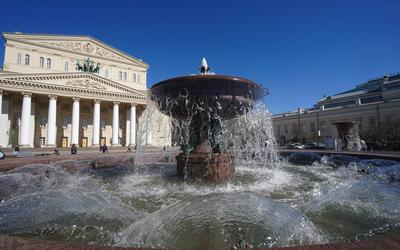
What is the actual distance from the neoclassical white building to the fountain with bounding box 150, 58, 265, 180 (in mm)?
23438

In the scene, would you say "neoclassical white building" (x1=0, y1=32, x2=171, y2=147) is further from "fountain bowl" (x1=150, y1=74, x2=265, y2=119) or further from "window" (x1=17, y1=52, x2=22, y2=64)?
"fountain bowl" (x1=150, y1=74, x2=265, y2=119)

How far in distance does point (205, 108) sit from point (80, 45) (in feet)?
149

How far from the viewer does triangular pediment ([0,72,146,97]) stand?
32716 millimetres

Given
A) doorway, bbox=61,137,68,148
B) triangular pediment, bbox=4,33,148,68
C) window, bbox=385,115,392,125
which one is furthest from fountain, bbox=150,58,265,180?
triangular pediment, bbox=4,33,148,68

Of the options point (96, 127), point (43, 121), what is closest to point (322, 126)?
point (96, 127)

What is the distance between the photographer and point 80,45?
43.2 metres

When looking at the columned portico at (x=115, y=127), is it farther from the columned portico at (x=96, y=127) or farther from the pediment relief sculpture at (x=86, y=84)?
the pediment relief sculpture at (x=86, y=84)

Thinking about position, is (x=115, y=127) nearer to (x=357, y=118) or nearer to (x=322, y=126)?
(x=322, y=126)

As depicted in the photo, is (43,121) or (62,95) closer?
(62,95)

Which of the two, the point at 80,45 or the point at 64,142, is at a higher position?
the point at 80,45

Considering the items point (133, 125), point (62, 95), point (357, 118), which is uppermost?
point (62, 95)

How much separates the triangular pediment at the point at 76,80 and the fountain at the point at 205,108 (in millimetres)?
34554

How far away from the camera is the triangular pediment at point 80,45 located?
3834 cm

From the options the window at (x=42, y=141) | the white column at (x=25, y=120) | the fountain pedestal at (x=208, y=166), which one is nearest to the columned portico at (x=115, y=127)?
the window at (x=42, y=141)
